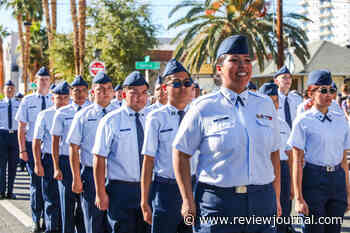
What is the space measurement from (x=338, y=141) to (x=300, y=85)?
31.9m

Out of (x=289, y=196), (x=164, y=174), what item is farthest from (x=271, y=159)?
(x=289, y=196)

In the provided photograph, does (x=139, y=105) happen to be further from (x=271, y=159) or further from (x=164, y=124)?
(x=271, y=159)

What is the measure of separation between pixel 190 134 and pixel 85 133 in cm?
254

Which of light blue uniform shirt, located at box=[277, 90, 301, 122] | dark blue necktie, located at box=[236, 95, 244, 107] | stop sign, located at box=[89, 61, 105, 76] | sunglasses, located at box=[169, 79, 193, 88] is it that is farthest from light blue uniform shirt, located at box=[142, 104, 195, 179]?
stop sign, located at box=[89, 61, 105, 76]

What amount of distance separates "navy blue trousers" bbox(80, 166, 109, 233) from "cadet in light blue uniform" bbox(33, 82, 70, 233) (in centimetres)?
137

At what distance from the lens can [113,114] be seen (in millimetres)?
5008

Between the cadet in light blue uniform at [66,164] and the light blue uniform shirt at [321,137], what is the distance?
2.80m

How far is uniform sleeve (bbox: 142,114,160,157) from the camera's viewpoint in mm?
4543

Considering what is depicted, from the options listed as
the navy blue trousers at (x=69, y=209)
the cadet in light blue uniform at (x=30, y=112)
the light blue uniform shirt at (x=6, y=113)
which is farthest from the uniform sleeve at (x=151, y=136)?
the light blue uniform shirt at (x=6, y=113)

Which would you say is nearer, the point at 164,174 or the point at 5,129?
the point at 164,174

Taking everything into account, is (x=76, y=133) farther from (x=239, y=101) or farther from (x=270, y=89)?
(x=239, y=101)

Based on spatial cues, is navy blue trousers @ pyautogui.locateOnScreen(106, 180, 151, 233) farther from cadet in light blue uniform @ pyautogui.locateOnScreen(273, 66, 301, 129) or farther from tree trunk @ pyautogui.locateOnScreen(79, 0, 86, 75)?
tree trunk @ pyautogui.locateOnScreen(79, 0, 86, 75)

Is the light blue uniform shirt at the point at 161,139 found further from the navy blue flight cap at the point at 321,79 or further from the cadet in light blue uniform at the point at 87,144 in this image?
the navy blue flight cap at the point at 321,79

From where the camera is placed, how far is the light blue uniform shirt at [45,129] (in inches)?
287
